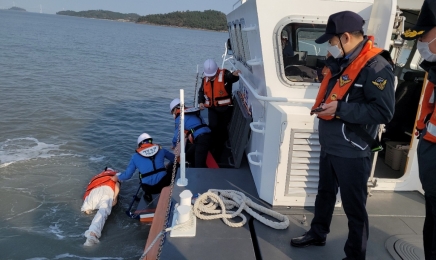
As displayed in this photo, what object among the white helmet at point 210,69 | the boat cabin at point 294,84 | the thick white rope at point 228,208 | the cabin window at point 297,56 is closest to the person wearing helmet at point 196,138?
the white helmet at point 210,69

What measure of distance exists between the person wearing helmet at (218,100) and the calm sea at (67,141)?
2.00 metres

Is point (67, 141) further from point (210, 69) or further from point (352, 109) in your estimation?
point (352, 109)

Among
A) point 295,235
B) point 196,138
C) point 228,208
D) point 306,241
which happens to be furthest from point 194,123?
point 306,241

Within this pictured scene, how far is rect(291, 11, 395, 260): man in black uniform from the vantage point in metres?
2.19

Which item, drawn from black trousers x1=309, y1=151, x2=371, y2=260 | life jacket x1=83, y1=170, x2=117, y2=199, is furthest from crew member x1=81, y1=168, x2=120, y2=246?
black trousers x1=309, y1=151, x2=371, y2=260

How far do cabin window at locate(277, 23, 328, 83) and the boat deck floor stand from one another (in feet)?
4.32

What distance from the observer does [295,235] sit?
3.12 metres

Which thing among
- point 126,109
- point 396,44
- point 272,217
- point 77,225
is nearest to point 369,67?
point 396,44

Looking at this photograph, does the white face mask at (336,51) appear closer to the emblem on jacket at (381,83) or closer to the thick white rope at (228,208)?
the emblem on jacket at (381,83)

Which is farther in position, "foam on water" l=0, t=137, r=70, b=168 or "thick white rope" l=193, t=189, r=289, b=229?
"foam on water" l=0, t=137, r=70, b=168

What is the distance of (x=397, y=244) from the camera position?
3.08m

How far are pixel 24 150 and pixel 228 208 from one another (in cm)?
820

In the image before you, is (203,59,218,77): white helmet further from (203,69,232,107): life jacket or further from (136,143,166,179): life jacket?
(136,143,166,179): life jacket

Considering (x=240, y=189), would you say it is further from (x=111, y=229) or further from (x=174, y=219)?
(x=111, y=229)
